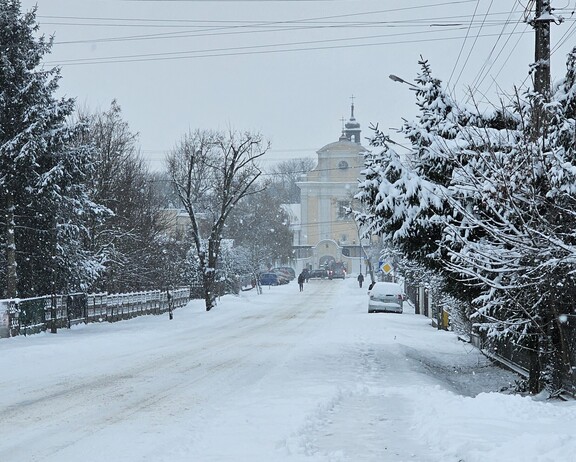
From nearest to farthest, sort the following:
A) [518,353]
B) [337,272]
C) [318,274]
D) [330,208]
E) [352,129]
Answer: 1. [518,353]
2. [318,274]
3. [337,272]
4. [330,208]
5. [352,129]

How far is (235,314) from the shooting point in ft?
143

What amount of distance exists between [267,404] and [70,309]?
72.5 ft

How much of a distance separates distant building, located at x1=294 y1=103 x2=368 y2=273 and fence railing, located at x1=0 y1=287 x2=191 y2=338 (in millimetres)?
59775

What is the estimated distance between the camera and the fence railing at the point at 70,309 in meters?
27.0

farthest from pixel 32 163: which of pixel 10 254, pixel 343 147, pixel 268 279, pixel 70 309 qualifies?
pixel 343 147

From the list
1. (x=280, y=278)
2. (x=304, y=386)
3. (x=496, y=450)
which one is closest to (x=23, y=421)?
(x=304, y=386)

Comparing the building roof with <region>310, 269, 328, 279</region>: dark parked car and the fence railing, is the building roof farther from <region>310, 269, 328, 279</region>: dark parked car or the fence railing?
the fence railing

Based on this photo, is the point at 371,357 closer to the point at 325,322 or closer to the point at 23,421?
the point at 23,421

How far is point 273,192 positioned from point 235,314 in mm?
94691

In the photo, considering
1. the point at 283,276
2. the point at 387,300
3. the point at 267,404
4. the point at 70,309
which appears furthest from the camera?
the point at 283,276

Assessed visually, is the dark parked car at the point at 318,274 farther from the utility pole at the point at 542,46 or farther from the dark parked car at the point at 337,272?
the utility pole at the point at 542,46

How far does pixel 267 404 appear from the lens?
12070 mm

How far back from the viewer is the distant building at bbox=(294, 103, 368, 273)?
10420 cm

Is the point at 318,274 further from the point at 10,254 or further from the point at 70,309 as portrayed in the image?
the point at 10,254
